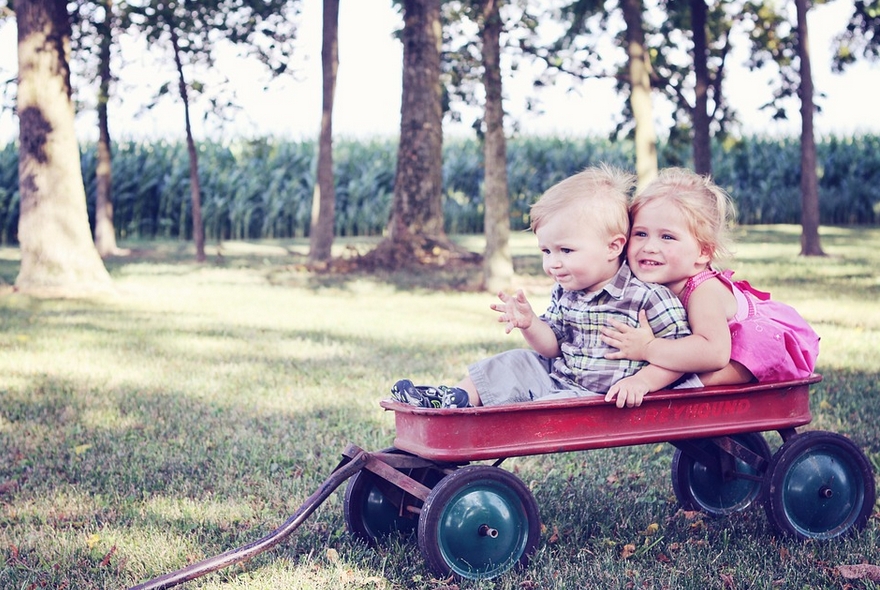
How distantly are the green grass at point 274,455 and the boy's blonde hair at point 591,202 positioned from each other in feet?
4.00

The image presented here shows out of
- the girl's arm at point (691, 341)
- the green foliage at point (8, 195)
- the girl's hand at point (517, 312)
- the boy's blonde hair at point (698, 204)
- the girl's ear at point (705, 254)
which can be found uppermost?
the green foliage at point (8, 195)

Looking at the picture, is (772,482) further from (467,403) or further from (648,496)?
(467,403)

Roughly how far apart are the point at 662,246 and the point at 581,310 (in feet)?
1.25

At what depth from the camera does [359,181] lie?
89.4 feet

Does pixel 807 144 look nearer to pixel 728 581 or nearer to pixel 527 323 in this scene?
pixel 527 323

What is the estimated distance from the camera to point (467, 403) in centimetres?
350

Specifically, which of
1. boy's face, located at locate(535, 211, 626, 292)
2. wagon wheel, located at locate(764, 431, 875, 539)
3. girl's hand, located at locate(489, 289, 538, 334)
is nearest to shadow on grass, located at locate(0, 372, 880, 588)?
wagon wheel, located at locate(764, 431, 875, 539)

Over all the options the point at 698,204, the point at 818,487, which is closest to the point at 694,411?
the point at 818,487

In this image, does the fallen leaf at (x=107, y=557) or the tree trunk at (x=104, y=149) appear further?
the tree trunk at (x=104, y=149)

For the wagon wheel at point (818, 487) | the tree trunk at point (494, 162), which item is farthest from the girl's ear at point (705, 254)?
the tree trunk at point (494, 162)

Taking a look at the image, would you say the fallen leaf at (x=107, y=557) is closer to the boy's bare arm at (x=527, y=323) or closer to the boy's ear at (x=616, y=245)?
the boy's bare arm at (x=527, y=323)

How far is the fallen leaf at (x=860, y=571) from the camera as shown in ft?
10.7

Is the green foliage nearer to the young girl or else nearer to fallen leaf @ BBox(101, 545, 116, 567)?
fallen leaf @ BBox(101, 545, 116, 567)

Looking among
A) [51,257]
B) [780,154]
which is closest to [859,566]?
[51,257]
